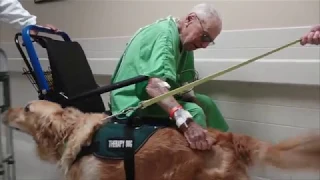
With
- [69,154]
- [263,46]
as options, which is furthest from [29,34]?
[263,46]

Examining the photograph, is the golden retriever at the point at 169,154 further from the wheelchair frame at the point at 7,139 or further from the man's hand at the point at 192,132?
the wheelchair frame at the point at 7,139

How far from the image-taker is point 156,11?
2578mm

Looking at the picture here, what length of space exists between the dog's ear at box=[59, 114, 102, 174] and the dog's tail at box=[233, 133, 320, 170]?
540 mm

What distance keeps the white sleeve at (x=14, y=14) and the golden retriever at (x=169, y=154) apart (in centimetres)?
93

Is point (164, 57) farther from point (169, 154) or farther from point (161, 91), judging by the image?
point (169, 154)

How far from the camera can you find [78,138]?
1499 millimetres

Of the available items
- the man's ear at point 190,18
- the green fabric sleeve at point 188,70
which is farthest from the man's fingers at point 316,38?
the green fabric sleeve at point 188,70

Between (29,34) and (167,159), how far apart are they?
947 millimetres

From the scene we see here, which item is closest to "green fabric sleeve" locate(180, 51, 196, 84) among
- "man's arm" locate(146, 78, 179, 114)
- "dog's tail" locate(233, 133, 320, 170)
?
"man's arm" locate(146, 78, 179, 114)

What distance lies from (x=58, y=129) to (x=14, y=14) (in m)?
1.06

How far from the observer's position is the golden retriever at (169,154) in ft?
4.42

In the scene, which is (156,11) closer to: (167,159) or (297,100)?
(297,100)

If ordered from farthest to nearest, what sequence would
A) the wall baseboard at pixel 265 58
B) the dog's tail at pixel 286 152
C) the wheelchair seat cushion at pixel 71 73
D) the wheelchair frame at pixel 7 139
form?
the wheelchair frame at pixel 7 139 < the wall baseboard at pixel 265 58 < the wheelchair seat cushion at pixel 71 73 < the dog's tail at pixel 286 152

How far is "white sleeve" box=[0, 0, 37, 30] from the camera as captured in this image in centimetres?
227
